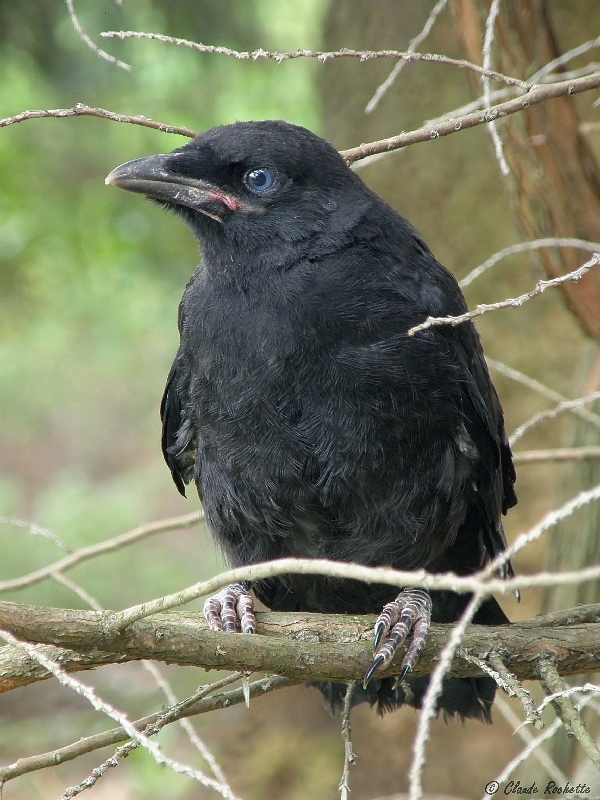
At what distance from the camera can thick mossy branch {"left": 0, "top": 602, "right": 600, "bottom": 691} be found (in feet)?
6.55

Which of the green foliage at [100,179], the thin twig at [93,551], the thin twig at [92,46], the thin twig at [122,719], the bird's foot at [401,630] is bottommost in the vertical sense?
the bird's foot at [401,630]

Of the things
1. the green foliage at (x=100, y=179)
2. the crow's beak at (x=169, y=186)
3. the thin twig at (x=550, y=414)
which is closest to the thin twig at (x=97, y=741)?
the thin twig at (x=550, y=414)

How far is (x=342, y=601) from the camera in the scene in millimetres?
3375

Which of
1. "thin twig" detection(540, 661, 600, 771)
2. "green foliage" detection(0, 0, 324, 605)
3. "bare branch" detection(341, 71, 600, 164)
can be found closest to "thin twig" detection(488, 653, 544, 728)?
"thin twig" detection(540, 661, 600, 771)

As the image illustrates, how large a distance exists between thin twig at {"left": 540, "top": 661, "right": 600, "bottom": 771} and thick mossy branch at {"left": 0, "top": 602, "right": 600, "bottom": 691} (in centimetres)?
5

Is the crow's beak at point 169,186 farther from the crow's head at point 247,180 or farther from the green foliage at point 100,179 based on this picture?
the green foliage at point 100,179

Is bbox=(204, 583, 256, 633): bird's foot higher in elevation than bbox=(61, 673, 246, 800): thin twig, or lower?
higher

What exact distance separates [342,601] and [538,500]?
2.81 meters

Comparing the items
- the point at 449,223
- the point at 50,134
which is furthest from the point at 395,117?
the point at 50,134

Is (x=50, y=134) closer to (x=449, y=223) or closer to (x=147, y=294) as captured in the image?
A: (x=147, y=294)

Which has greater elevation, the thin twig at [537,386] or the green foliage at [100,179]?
the green foliage at [100,179]

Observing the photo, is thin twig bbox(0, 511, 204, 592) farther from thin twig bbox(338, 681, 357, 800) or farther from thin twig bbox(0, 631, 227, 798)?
thin twig bbox(0, 631, 227, 798)

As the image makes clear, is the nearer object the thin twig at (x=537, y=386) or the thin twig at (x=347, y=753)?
the thin twig at (x=347, y=753)

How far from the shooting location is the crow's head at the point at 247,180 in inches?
115
